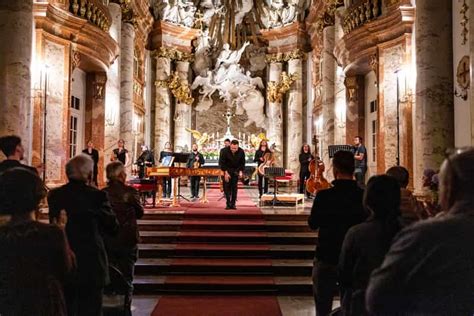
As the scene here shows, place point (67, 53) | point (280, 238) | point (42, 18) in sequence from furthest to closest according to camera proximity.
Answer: point (67, 53) → point (42, 18) → point (280, 238)

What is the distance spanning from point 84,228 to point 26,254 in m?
1.27

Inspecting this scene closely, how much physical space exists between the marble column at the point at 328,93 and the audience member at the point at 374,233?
14944mm

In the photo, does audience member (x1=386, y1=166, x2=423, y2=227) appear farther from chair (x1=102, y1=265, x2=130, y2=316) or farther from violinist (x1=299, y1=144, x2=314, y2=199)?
violinist (x1=299, y1=144, x2=314, y2=199)

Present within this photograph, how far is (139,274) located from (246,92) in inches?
718

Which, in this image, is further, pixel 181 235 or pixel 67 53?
pixel 67 53

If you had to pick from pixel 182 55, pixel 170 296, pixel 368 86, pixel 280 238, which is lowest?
pixel 170 296

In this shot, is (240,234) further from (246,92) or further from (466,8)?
(246,92)

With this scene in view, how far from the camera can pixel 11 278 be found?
237cm

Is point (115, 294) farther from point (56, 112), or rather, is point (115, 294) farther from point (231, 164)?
point (56, 112)

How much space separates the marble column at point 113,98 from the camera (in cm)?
1531

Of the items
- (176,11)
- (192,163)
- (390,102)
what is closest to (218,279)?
(390,102)

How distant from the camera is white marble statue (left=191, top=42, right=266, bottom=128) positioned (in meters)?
24.8

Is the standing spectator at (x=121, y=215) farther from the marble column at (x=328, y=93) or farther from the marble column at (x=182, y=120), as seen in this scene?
the marble column at (x=182, y=120)

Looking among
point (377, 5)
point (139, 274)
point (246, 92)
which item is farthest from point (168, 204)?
point (246, 92)
